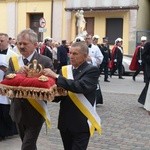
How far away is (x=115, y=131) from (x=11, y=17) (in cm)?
3069

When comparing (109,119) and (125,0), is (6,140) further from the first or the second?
(125,0)

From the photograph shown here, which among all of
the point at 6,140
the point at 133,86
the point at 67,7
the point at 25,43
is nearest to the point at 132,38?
the point at 67,7

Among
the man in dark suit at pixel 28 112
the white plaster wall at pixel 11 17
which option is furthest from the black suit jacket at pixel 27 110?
the white plaster wall at pixel 11 17

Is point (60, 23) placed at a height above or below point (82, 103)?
above

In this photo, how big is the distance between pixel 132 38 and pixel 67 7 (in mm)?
5776

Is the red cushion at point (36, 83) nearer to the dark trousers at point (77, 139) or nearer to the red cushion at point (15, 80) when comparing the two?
the red cushion at point (15, 80)

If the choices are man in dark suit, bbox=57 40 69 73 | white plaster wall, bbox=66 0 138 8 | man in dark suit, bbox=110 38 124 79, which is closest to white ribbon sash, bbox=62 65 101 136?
man in dark suit, bbox=57 40 69 73

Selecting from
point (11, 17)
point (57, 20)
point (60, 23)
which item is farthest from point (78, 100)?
Answer: point (11, 17)

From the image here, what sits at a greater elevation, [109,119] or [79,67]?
[79,67]

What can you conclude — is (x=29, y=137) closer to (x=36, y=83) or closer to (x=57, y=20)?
(x=36, y=83)

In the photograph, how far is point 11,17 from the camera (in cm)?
3728

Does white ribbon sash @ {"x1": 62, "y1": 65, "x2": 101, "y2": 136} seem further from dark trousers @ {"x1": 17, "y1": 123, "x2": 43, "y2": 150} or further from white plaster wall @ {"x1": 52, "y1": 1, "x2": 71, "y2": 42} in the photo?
white plaster wall @ {"x1": 52, "y1": 1, "x2": 71, "y2": 42}

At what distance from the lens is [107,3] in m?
31.7

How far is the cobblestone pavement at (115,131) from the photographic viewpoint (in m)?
6.69
